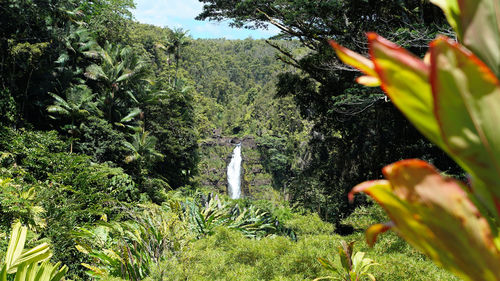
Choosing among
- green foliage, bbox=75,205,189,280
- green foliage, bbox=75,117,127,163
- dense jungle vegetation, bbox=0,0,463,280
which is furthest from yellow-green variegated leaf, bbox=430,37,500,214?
green foliage, bbox=75,117,127,163

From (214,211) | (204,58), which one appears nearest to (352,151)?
(214,211)

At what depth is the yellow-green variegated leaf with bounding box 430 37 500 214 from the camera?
0.68ft

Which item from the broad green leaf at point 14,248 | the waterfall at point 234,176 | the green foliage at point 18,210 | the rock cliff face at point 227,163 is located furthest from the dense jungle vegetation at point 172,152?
the rock cliff face at point 227,163

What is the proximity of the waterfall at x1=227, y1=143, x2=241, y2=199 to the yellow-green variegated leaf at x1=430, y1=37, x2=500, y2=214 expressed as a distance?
26.2 metres

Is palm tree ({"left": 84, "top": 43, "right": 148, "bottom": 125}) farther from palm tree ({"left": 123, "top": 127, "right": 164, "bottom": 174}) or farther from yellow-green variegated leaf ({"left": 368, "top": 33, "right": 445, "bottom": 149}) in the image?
yellow-green variegated leaf ({"left": 368, "top": 33, "right": 445, "bottom": 149})

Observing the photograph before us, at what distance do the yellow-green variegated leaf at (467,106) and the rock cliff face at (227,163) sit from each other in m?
26.1

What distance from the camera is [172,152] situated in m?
15.6

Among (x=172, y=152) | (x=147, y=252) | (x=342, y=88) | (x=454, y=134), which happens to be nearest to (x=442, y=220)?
(x=454, y=134)

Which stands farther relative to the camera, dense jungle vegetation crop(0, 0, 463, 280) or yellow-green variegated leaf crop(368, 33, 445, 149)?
dense jungle vegetation crop(0, 0, 463, 280)

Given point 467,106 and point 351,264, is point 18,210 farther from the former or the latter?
point 467,106

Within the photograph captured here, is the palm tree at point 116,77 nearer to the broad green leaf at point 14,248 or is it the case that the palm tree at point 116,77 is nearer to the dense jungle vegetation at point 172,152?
the dense jungle vegetation at point 172,152

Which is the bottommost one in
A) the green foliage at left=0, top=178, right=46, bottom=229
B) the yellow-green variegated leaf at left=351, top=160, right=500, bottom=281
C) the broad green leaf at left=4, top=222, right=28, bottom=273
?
the green foliage at left=0, top=178, right=46, bottom=229

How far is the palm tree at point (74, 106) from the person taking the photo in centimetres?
1059

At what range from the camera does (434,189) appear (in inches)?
8.6
